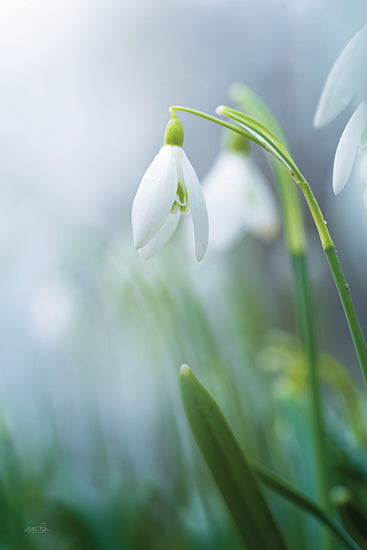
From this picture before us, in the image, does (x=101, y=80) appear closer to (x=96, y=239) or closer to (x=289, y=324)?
(x=289, y=324)

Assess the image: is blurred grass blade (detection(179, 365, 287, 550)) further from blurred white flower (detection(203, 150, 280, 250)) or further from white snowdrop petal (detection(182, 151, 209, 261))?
blurred white flower (detection(203, 150, 280, 250))

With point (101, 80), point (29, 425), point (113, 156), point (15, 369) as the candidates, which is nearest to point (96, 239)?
point (29, 425)

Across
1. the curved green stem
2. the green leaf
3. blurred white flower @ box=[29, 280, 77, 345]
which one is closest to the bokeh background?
blurred white flower @ box=[29, 280, 77, 345]

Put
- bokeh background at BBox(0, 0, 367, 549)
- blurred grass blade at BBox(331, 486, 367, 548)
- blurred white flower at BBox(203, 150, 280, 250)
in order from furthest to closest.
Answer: bokeh background at BBox(0, 0, 367, 549), blurred white flower at BBox(203, 150, 280, 250), blurred grass blade at BBox(331, 486, 367, 548)

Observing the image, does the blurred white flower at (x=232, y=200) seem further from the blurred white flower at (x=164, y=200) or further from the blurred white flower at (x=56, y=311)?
the blurred white flower at (x=56, y=311)

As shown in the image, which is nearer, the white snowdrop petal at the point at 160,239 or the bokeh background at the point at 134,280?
the white snowdrop petal at the point at 160,239

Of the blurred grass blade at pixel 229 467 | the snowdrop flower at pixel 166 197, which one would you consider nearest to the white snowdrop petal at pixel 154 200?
the snowdrop flower at pixel 166 197
